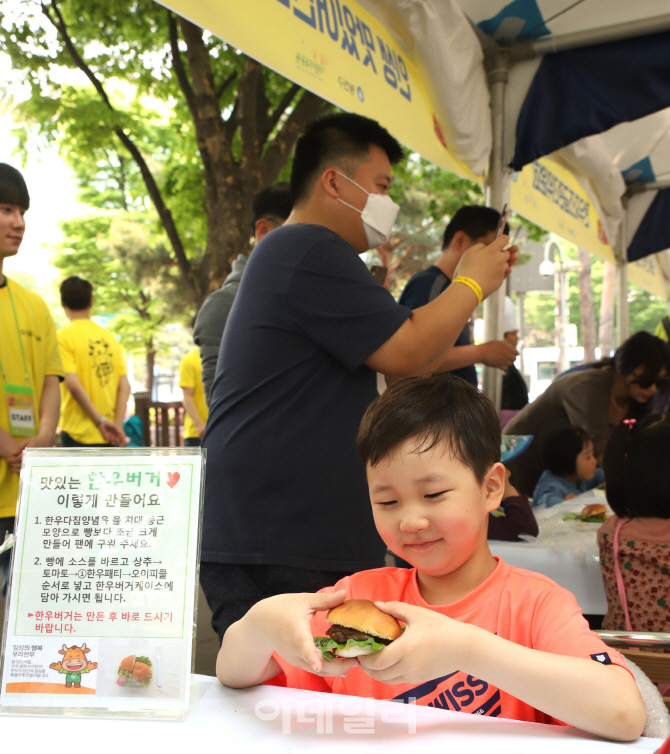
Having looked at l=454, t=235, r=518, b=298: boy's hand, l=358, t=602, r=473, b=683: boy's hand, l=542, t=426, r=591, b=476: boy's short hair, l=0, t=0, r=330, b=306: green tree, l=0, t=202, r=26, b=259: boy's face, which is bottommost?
l=358, t=602, r=473, b=683: boy's hand

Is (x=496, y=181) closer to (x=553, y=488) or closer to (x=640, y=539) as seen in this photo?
(x=553, y=488)

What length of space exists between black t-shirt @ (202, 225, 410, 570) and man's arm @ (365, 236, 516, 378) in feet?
0.11

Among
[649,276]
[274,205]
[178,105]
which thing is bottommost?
[274,205]

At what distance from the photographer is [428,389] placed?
1.30 meters

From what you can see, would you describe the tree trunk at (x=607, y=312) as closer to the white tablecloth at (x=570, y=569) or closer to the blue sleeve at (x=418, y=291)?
the blue sleeve at (x=418, y=291)

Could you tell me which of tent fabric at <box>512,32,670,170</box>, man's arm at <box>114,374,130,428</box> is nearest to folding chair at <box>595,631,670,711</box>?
tent fabric at <box>512,32,670,170</box>

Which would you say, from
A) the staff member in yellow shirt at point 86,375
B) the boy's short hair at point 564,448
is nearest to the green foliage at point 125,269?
the staff member in yellow shirt at point 86,375

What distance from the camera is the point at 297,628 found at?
3.17 feet

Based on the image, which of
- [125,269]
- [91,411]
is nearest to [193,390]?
[91,411]

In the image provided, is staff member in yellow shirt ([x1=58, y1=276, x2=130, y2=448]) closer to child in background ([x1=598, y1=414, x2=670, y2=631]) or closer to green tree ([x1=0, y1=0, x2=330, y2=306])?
green tree ([x1=0, y1=0, x2=330, y2=306])

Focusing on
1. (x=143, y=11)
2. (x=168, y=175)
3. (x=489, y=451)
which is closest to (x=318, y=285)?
(x=489, y=451)

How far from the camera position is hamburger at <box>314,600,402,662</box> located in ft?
2.94

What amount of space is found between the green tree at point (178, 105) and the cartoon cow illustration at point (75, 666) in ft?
17.5

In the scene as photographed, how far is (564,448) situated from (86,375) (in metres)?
3.26
